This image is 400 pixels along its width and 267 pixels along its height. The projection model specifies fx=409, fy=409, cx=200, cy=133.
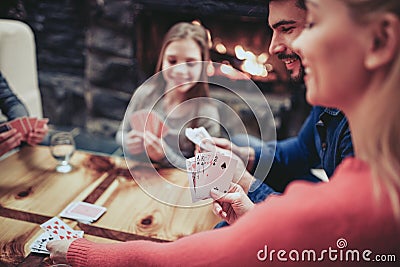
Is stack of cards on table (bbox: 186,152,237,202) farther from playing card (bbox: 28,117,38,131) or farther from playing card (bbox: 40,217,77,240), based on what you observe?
playing card (bbox: 28,117,38,131)

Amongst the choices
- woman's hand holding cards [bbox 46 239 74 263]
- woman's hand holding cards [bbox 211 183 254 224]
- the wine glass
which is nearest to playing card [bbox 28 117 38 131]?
the wine glass

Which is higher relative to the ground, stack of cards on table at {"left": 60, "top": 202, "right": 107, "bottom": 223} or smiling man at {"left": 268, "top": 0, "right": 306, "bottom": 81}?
smiling man at {"left": 268, "top": 0, "right": 306, "bottom": 81}

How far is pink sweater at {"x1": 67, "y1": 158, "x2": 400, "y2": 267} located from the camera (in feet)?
2.17

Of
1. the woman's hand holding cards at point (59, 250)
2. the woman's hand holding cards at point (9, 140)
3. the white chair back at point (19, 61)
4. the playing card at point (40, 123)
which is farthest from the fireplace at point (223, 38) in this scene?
the woman's hand holding cards at point (59, 250)

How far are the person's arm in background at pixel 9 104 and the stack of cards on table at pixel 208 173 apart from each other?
2.88ft

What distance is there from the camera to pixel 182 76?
5.72 feet

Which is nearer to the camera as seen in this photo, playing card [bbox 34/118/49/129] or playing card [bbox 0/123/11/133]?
playing card [bbox 0/123/11/133]

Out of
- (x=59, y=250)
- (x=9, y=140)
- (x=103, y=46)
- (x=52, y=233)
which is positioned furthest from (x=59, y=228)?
(x=103, y=46)

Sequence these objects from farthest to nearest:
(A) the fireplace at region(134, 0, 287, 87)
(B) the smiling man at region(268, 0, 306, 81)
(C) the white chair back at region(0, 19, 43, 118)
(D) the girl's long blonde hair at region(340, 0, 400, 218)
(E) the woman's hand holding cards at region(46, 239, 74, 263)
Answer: (A) the fireplace at region(134, 0, 287, 87) < (C) the white chair back at region(0, 19, 43, 118) < (B) the smiling man at region(268, 0, 306, 81) < (E) the woman's hand holding cards at region(46, 239, 74, 263) < (D) the girl's long blonde hair at region(340, 0, 400, 218)

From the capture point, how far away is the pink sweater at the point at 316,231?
26.0 inches

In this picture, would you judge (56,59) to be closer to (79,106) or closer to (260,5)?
(79,106)

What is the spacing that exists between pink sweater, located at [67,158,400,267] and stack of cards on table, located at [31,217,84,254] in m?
0.49

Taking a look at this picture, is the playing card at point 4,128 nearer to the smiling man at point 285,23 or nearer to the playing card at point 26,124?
the playing card at point 26,124

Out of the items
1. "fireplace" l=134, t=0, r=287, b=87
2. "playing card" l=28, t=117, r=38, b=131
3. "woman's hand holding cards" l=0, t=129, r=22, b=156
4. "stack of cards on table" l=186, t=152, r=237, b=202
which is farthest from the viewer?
"fireplace" l=134, t=0, r=287, b=87
